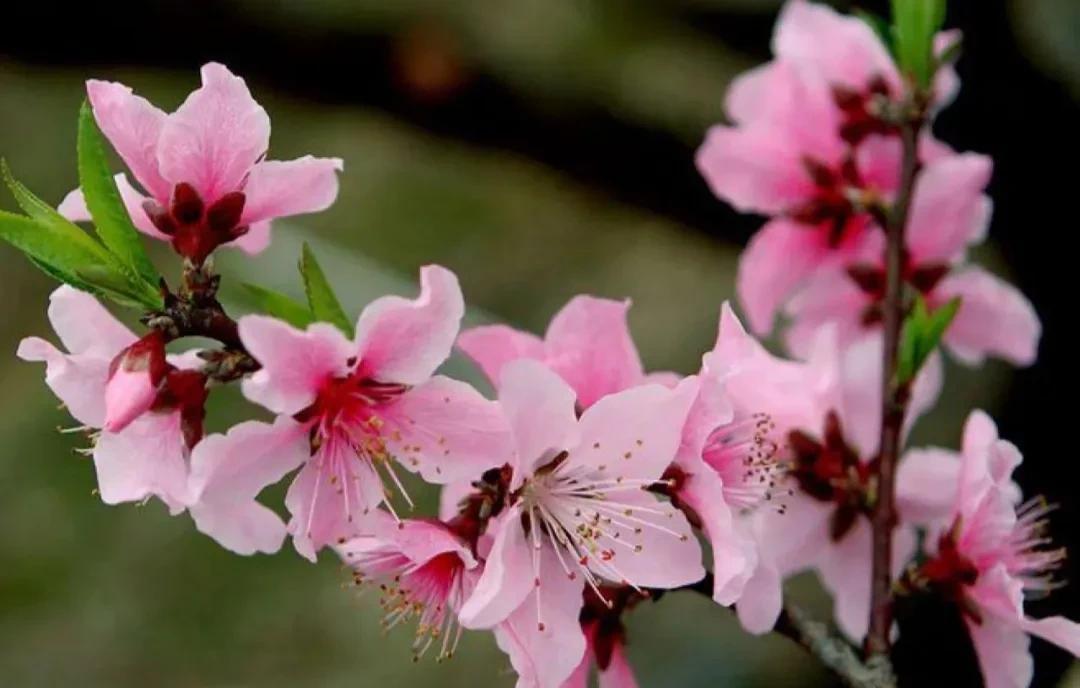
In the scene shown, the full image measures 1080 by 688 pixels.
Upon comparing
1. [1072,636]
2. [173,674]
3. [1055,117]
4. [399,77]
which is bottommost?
[173,674]

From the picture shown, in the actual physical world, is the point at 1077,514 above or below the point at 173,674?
above

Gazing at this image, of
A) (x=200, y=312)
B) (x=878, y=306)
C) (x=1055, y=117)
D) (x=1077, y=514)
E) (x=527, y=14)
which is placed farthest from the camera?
(x=527, y=14)

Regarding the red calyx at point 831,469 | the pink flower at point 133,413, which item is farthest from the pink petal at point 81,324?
the red calyx at point 831,469

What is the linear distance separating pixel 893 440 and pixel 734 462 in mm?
156

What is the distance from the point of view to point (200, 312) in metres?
0.49

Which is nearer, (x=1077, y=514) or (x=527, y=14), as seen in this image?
(x=1077, y=514)

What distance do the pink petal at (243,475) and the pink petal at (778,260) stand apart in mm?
441

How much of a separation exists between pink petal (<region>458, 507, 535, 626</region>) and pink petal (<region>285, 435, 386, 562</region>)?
0.18 feet

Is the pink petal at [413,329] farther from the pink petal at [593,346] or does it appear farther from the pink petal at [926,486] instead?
the pink petal at [926,486]

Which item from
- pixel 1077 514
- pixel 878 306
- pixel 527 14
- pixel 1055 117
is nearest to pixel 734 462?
pixel 878 306

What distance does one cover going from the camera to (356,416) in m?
0.51

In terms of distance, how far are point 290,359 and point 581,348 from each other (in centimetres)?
14

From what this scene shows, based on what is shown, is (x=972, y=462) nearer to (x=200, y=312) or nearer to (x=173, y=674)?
(x=200, y=312)

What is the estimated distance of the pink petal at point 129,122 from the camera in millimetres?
489
